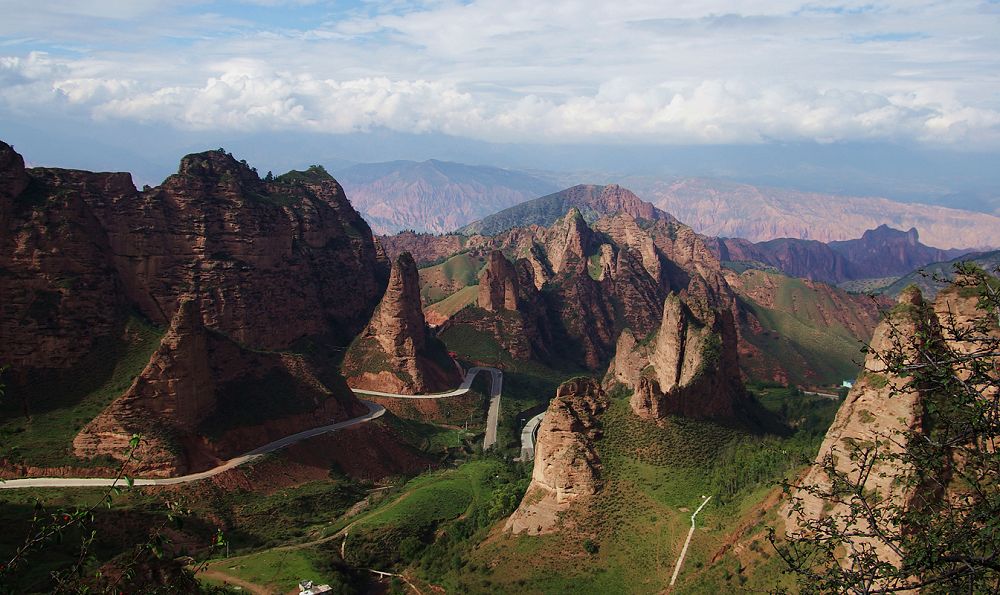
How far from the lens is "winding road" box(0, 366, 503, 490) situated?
5188cm

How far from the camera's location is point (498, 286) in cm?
12244

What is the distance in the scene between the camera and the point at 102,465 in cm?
5388

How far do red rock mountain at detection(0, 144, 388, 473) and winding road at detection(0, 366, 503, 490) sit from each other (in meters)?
1.04

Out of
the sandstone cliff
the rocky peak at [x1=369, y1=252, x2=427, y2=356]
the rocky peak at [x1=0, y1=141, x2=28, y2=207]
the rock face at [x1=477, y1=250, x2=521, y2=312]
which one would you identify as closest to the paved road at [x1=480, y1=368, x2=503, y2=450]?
the sandstone cliff

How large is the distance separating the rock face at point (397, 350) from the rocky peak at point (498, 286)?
89.5 feet

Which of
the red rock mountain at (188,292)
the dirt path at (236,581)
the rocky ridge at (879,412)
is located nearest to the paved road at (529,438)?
the red rock mountain at (188,292)

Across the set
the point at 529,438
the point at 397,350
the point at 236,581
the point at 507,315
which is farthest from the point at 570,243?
the point at 236,581

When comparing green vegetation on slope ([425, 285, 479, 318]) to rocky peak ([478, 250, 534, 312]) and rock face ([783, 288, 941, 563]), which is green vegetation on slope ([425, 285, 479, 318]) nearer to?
rocky peak ([478, 250, 534, 312])

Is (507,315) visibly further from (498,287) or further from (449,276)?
(449,276)

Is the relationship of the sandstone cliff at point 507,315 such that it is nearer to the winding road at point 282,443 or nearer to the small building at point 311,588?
the winding road at point 282,443

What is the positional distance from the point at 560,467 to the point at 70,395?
40091 millimetres

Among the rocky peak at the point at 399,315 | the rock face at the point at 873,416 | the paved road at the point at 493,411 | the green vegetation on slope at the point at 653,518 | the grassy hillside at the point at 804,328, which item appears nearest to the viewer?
the rock face at the point at 873,416

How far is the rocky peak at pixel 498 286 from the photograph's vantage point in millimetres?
121750

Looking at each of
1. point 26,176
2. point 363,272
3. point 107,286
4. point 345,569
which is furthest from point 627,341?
point 26,176
